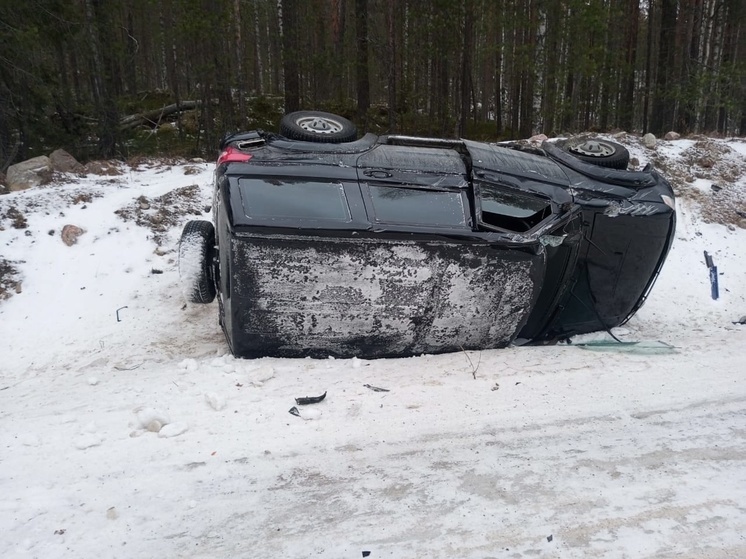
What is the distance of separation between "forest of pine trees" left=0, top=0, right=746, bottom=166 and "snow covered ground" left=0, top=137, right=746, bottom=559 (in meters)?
7.60

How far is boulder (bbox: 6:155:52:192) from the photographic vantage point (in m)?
7.59

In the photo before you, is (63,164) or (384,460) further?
(63,164)

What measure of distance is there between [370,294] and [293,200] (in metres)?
0.91

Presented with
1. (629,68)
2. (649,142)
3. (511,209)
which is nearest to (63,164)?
(511,209)

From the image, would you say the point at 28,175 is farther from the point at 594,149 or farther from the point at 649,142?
the point at 649,142

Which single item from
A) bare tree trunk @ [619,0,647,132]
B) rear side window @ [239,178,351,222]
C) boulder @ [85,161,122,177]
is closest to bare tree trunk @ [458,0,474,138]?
bare tree trunk @ [619,0,647,132]

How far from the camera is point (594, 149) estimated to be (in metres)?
5.14

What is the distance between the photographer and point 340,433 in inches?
129

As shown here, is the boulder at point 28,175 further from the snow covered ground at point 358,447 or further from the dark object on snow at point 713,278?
the dark object on snow at point 713,278

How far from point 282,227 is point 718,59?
901 inches

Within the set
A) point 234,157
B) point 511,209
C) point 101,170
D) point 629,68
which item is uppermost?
point 629,68

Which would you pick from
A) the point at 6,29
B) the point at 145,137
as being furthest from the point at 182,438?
the point at 145,137

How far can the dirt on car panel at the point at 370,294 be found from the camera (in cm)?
385

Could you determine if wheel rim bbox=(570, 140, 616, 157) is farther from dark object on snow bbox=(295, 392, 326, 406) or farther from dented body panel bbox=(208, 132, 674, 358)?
dark object on snow bbox=(295, 392, 326, 406)
